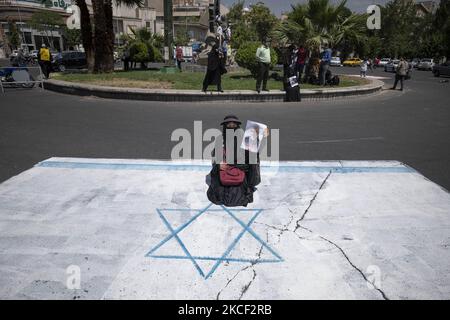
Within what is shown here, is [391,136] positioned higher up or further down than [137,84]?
further down

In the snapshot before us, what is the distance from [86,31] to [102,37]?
157 centimetres

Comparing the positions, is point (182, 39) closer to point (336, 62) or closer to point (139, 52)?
A: point (336, 62)

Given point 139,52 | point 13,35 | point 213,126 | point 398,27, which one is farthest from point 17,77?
point 398,27

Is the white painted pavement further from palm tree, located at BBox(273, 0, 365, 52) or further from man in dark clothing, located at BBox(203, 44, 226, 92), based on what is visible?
palm tree, located at BBox(273, 0, 365, 52)

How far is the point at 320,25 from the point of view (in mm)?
15125

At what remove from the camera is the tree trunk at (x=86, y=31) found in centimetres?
1605

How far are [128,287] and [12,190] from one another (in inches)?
123

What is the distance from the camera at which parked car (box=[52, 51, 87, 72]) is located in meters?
23.6

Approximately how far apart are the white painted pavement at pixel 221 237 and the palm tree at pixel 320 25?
11.0m
